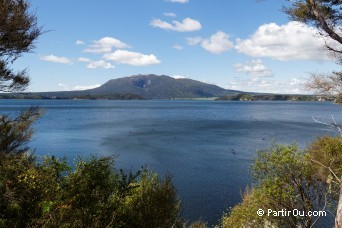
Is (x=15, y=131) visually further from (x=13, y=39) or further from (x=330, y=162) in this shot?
(x=330, y=162)

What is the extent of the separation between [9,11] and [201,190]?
1506 inches

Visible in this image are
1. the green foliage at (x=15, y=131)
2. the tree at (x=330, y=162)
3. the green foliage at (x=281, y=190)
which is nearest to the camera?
the green foliage at (x=15, y=131)

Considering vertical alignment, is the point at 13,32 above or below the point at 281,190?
above

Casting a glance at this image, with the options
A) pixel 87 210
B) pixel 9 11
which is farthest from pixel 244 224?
pixel 9 11

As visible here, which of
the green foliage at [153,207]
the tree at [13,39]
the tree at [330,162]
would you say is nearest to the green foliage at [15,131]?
the tree at [13,39]

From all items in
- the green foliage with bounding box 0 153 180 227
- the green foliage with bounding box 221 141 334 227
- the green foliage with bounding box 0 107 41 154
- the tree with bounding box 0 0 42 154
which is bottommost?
the green foliage with bounding box 221 141 334 227

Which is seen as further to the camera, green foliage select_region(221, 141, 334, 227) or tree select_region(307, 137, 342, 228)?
tree select_region(307, 137, 342, 228)

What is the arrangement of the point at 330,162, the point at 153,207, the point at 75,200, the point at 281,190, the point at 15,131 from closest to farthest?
the point at 75,200 → the point at 153,207 → the point at 330,162 → the point at 281,190 → the point at 15,131

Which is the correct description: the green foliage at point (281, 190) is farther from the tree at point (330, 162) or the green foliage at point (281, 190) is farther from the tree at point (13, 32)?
the tree at point (13, 32)

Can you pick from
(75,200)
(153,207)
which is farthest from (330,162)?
(75,200)

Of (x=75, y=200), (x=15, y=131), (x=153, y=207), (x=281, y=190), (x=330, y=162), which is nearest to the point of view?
(x=75, y=200)

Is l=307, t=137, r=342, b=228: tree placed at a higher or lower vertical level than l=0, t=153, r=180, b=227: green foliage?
lower

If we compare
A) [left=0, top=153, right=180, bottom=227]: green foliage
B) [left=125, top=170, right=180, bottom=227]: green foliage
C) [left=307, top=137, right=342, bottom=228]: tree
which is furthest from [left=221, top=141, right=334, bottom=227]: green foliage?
[left=0, top=153, right=180, bottom=227]: green foliage

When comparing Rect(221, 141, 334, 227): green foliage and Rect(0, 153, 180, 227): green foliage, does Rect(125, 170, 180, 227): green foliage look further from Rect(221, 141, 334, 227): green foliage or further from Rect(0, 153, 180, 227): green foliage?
Rect(221, 141, 334, 227): green foliage
